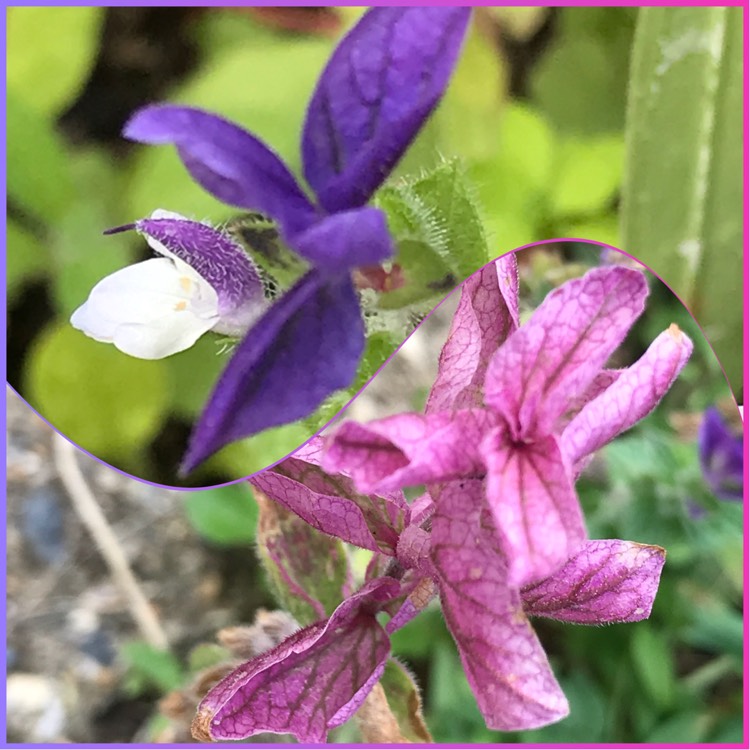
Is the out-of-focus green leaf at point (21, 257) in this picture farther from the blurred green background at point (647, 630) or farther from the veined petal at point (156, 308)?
the blurred green background at point (647, 630)

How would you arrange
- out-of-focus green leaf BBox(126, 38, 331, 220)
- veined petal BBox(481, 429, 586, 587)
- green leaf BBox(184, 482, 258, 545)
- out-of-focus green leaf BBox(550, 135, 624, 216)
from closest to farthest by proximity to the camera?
veined petal BBox(481, 429, 586, 587)
out-of-focus green leaf BBox(126, 38, 331, 220)
out-of-focus green leaf BBox(550, 135, 624, 216)
green leaf BBox(184, 482, 258, 545)

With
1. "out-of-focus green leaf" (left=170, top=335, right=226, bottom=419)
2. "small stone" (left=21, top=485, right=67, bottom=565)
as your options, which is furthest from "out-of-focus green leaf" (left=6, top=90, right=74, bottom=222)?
"small stone" (left=21, top=485, right=67, bottom=565)

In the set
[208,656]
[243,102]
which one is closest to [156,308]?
[243,102]

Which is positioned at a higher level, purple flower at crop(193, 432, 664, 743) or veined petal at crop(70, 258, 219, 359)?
veined petal at crop(70, 258, 219, 359)

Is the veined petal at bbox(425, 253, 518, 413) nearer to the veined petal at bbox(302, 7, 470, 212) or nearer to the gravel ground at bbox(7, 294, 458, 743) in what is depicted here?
the veined petal at bbox(302, 7, 470, 212)

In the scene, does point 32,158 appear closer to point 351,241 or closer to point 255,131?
point 255,131

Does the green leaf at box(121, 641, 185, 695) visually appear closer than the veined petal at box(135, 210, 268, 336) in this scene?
No
